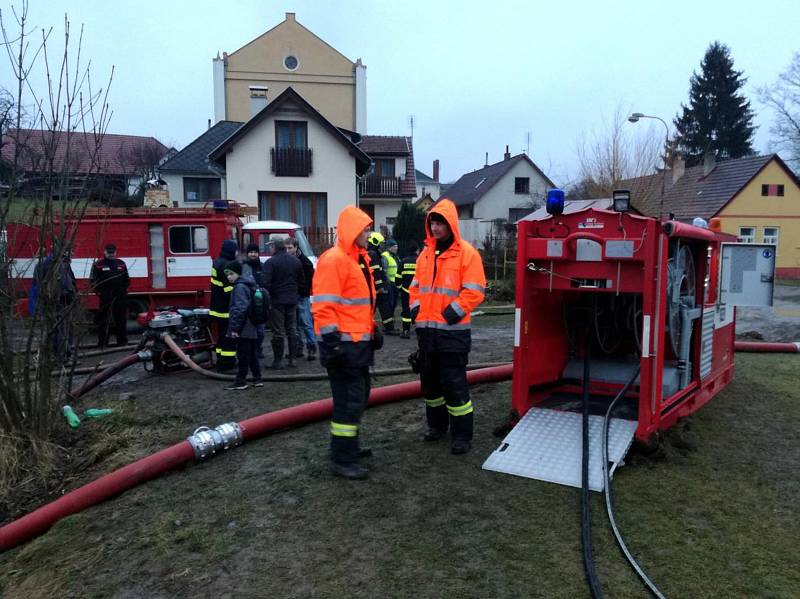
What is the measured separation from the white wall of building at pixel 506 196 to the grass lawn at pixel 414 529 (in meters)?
36.5

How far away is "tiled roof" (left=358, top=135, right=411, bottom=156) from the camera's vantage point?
30688 mm

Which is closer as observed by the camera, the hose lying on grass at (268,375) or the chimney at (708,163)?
the hose lying on grass at (268,375)

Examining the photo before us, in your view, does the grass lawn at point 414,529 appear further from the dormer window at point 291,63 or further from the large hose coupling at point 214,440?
the dormer window at point 291,63

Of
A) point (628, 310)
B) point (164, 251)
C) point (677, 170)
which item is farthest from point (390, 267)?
point (677, 170)

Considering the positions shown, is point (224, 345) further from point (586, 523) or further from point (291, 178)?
point (291, 178)

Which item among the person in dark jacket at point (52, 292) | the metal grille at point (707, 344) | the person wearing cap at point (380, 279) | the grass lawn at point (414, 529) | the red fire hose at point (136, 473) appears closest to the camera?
the grass lawn at point (414, 529)

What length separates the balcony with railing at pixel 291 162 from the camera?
23812 millimetres

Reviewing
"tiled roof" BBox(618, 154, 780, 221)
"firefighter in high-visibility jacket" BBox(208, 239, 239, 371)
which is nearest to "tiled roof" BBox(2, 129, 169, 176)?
"firefighter in high-visibility jacket" BBox(208, 239, 239, 371)

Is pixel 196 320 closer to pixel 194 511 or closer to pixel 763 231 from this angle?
pixel 194 511

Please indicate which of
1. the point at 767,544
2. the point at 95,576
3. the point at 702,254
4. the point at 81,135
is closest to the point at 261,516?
the point at 95,576

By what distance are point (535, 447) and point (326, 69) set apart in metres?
32.1

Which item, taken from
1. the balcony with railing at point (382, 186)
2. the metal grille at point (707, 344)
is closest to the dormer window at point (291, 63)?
the balcony with railing at point (382, 186)

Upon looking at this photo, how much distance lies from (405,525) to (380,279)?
7.14m

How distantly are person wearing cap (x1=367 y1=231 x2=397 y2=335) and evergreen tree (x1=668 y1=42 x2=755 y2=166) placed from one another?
41452mm
